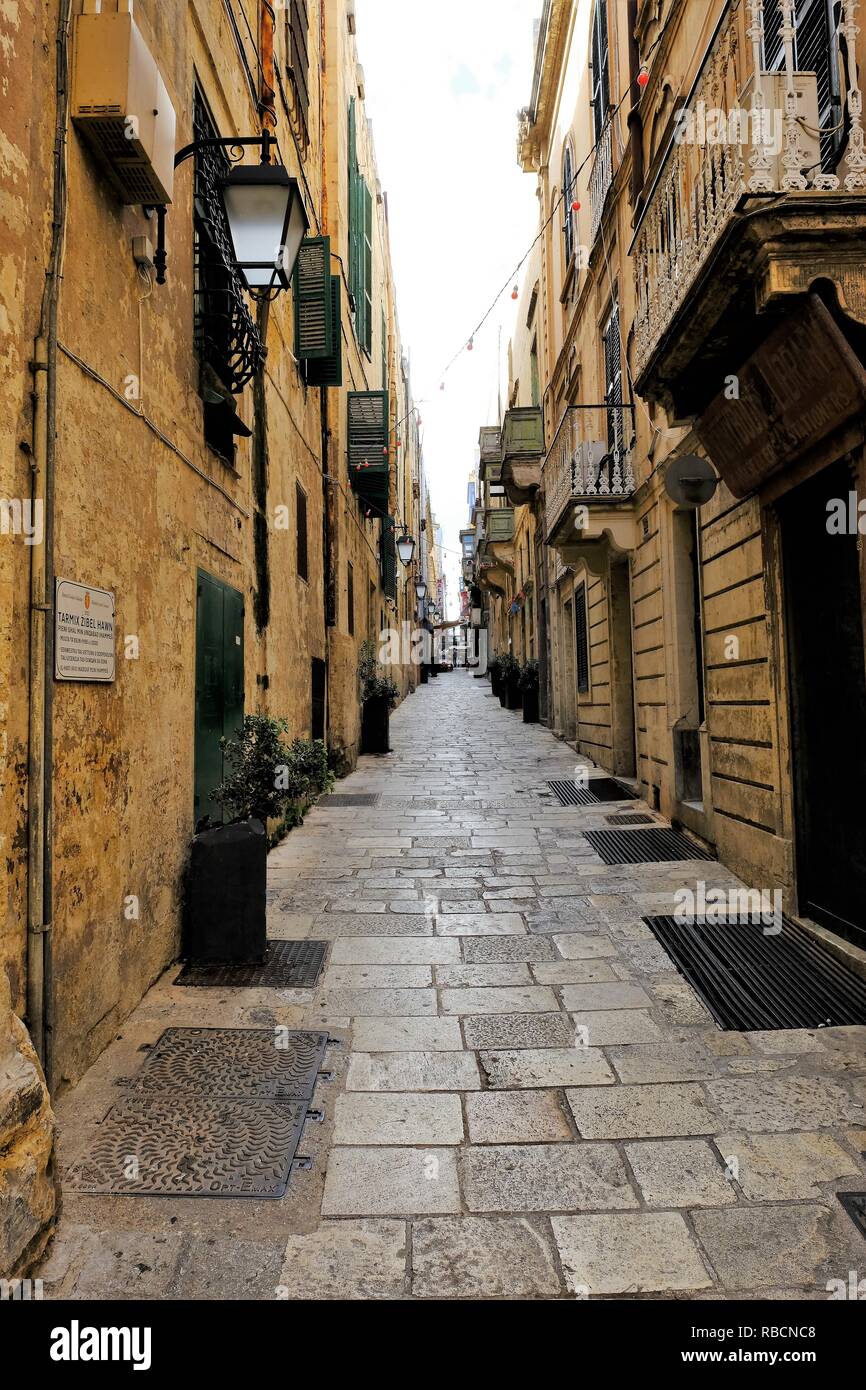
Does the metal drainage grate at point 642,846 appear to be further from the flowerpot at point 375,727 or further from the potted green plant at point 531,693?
the potted green plant at point 531,693

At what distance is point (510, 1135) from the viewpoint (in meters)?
2.87

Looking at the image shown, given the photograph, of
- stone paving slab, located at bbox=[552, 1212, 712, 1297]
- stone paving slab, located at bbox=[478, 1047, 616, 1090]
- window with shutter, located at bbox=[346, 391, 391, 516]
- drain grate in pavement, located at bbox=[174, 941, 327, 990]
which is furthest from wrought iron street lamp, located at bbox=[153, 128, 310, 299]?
window with shutter, located at bbox=[346, 391, 391, 516]

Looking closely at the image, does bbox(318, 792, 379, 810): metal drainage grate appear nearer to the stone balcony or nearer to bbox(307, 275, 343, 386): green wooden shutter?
the stone balcony

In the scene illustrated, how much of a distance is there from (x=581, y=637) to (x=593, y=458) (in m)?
4.12

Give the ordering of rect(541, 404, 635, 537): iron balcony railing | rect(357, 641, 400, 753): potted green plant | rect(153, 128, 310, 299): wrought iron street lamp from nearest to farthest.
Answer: rect(153, 128, 310, 299): wrought iron street lamp
rect(541, 404, 635, 537): iron balcony railing
rect(357, 641, 400, 753): potted green plant

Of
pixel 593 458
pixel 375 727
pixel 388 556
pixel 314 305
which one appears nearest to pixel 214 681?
pixel 314 305

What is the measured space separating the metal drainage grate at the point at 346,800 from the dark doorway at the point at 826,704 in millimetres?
5595

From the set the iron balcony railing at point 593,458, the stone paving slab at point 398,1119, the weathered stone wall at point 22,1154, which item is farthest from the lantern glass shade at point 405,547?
the weathered stone wall at point 22,1154

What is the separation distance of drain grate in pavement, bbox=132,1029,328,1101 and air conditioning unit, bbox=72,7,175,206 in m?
3.96

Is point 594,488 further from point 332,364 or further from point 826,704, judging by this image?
point 826,704

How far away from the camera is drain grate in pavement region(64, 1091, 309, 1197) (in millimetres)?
2582

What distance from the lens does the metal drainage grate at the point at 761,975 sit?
383 centimetres

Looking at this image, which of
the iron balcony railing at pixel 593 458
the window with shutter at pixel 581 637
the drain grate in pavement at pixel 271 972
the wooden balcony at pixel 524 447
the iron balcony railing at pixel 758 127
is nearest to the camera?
the iron balcony railing at pixel 758 127

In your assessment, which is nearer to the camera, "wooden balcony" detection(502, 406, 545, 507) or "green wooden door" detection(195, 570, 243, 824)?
"green wooden door" detection(195, 570, 243, 824)
